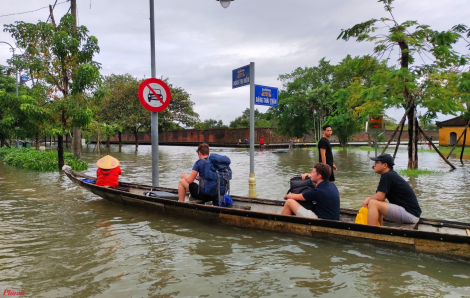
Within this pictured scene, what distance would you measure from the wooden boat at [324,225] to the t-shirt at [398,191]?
294 mm

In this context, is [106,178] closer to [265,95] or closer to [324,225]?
[265,95]

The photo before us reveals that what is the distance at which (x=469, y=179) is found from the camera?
1252cm

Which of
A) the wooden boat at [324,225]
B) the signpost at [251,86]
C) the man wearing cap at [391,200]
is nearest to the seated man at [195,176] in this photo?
the wooden boat at [324,225]

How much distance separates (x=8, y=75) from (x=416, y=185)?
32.8 metres

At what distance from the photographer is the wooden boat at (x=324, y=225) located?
4.57 m

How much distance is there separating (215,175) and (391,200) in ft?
10.1

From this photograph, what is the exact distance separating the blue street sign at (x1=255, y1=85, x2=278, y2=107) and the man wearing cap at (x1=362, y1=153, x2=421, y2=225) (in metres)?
3.57

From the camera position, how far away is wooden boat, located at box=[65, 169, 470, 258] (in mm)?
4570

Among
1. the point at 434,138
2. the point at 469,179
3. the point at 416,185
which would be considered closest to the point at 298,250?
the point at 416,185

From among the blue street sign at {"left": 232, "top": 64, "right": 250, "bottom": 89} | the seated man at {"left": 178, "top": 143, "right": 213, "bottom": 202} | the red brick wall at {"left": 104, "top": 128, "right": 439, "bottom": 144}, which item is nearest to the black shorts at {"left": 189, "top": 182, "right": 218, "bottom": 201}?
the seated man at {"left": 178, "top": 143, "right": 213, "bottom": 202}

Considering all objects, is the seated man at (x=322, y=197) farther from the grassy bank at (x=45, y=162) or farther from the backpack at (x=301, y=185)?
the grassy bank at (x=45, y=162)

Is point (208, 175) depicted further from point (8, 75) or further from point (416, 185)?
point (8, 75)

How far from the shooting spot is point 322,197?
A: 540 cm

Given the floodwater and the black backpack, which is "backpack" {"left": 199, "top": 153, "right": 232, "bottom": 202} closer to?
the floodwater
